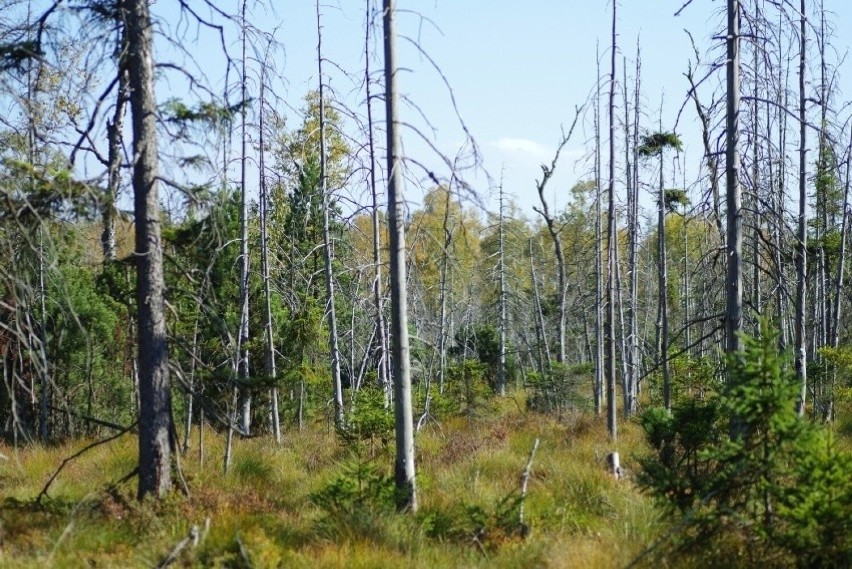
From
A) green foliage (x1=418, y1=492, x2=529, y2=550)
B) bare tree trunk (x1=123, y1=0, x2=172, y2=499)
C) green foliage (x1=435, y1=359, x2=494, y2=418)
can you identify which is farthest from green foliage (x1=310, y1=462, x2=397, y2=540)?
green foliage (x1=435, y1=359, x2=494, y2=418)

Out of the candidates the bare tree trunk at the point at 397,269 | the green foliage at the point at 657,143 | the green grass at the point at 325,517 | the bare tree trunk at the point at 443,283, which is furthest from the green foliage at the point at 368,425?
the green foliage at the point at 657,143

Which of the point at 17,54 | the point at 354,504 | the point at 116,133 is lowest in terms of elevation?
the point at 354,504

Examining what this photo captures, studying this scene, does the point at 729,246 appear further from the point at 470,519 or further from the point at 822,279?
the point at 822,279

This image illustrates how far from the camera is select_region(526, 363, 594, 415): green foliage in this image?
1938 cm

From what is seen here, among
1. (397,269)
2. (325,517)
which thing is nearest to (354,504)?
(325,517)

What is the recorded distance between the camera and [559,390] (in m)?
19.4

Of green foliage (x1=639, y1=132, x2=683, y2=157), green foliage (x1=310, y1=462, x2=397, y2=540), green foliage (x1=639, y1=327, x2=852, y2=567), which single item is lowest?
green foliage (x1=310, y1=462, x2=397, y2=540)

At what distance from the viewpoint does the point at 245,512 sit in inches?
295

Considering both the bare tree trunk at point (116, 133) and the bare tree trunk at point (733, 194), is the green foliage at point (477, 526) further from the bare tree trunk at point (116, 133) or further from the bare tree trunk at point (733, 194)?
the bare tree trunk at point (116, 133)

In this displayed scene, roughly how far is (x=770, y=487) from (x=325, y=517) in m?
3.99

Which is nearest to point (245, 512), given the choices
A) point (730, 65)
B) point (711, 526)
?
point (711, 526)

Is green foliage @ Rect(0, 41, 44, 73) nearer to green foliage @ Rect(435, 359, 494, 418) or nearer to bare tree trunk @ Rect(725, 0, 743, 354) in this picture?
bare tree trunk @ Rect(725, 0, 743, 354)

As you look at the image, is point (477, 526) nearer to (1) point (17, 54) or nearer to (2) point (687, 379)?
(1) point (17, 54)

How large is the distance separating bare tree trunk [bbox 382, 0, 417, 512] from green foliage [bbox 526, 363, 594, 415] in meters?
11.3
